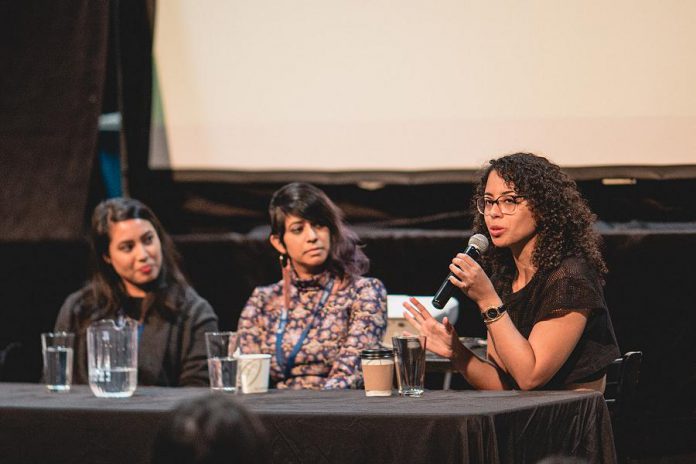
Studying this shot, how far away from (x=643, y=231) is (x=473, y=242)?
4.32 feet

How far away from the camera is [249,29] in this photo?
167 inches

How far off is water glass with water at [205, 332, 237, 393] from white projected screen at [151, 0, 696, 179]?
1.66 m

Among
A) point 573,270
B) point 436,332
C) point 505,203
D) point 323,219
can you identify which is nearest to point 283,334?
point 323,219

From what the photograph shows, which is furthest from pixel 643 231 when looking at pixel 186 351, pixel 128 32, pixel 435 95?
pixel 128 32

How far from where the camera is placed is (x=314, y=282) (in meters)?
3.31

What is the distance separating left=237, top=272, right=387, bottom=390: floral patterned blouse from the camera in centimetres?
311

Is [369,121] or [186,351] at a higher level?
[369,121]

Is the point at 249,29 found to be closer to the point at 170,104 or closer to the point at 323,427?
the point at 170,104

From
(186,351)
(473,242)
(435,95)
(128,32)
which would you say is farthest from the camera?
(128,32)

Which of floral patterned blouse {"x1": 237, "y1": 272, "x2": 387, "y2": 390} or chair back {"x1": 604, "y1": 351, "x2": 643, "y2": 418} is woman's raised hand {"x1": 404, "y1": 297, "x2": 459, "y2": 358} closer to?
chair back {"x1": 604, "y1": 351, "x2": 643, "y2": 418}

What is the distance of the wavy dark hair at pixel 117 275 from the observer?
3.53 metres

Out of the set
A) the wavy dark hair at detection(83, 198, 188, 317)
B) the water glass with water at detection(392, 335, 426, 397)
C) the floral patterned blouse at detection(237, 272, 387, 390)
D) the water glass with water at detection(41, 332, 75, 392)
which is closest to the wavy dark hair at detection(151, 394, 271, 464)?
the water glass with water at detection(392, 335, 426, 397)

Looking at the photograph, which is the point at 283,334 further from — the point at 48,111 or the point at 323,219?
the point at 48,111

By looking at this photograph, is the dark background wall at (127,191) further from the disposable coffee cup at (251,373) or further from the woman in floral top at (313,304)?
the disposable coffee cup at (251,373)
